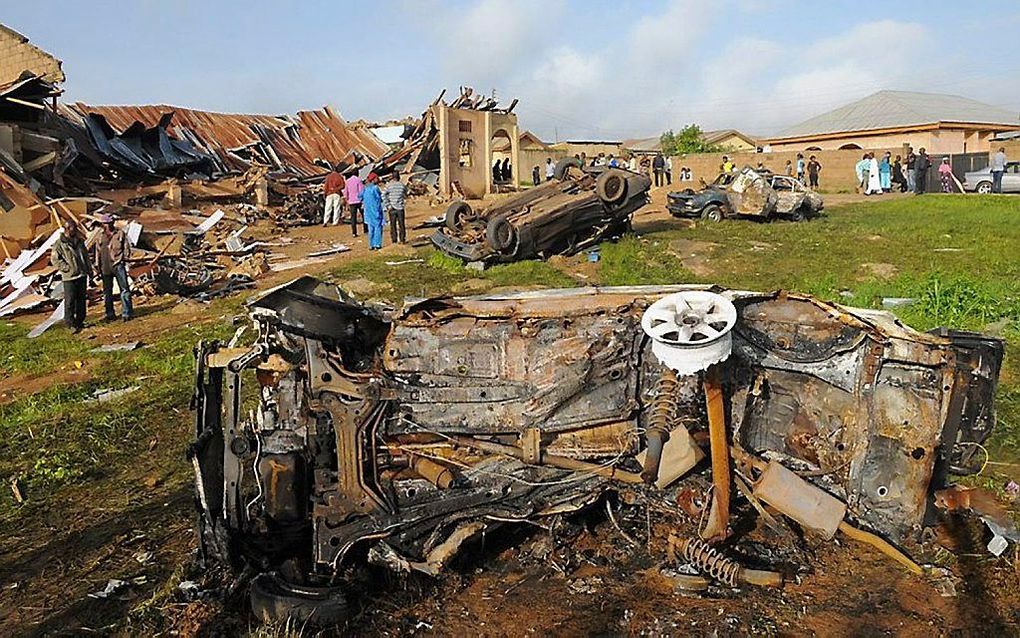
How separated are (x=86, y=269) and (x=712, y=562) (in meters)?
10.2

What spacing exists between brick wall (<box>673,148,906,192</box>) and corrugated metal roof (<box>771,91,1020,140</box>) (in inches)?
837

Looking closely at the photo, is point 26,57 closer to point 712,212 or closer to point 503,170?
point 503,170

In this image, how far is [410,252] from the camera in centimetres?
1530

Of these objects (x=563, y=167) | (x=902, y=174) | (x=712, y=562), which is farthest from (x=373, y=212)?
(x=902, y=174)

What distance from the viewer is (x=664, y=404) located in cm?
398

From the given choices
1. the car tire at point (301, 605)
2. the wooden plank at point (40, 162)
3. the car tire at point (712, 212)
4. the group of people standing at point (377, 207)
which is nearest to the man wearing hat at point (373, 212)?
the group of people standing at point (377, 207)

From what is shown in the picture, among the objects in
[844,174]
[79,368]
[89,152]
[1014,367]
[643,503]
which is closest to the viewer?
[643,503]

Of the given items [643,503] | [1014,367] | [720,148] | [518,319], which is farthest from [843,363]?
[720,148]

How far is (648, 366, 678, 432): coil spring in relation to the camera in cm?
395

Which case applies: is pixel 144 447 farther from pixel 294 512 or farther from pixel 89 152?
pixel 89 152

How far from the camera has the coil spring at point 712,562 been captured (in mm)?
3924

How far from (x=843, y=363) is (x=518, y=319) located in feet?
5.63

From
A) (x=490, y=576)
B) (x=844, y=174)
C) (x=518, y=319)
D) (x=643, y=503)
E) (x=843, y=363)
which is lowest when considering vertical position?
(x=490, y=576)

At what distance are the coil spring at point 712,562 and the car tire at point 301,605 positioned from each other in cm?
179
